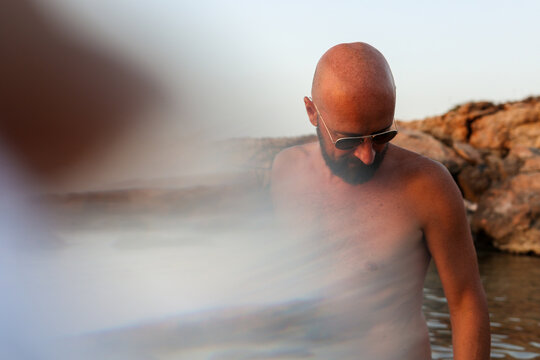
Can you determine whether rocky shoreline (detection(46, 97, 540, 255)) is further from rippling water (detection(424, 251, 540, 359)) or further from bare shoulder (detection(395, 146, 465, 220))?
rippling water (detection(424, 251, 540, 359))

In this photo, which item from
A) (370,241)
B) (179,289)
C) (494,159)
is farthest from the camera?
(494,159)

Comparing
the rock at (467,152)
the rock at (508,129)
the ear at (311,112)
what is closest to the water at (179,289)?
the ear at (311,112)

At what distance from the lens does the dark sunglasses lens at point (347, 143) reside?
56.7 inches

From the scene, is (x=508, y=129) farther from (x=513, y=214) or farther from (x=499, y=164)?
(x=513, y=214)

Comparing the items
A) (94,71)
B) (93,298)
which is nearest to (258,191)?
(93,298)

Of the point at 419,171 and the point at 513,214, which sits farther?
the point at 513,214

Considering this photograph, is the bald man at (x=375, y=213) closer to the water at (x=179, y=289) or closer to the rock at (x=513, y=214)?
the water at (x=179, y=289)

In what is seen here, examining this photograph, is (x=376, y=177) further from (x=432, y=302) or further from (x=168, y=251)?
(x=432, y=302)

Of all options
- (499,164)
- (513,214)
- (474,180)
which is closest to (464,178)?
(474,180)

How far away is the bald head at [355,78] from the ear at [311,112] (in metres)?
0.08

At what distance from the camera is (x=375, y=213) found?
5.18ft

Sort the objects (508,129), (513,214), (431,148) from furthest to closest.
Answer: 1. (508,129)
2. (431,148)
3. (513,214)

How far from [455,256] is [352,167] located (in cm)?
36

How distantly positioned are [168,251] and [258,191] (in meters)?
0.27
